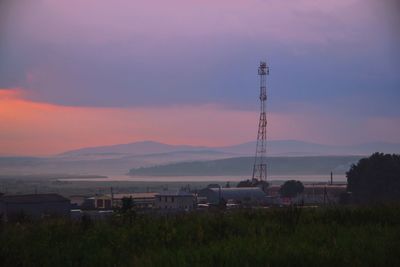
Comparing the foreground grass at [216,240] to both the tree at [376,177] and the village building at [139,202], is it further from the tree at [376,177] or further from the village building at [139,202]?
the tree at [376,177]

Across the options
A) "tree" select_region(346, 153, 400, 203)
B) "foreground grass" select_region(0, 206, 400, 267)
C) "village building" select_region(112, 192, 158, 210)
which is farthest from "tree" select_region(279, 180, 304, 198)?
"foreground grass" select_region(0, 206, 400, 267)

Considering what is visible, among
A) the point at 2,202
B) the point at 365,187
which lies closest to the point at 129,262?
the point at 2,202

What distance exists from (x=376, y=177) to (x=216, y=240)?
1324 inches

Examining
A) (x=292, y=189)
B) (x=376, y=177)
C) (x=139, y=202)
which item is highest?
(x=376, y=177)

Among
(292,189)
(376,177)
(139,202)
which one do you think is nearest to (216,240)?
(139,202)

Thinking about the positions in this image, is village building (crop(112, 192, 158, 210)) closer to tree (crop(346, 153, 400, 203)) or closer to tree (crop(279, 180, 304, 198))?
tree (crop(346, 153, 400, 203))

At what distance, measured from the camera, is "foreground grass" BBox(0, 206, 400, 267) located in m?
8.41

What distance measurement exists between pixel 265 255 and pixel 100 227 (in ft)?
11.5

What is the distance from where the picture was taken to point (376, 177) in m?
41.3

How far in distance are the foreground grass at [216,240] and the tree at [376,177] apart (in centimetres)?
2820

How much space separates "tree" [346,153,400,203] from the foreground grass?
2820cm

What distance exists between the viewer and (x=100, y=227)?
1073 cm

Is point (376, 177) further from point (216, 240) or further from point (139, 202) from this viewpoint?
point (216, 240)

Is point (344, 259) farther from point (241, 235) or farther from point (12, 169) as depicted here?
point (12, 169)
